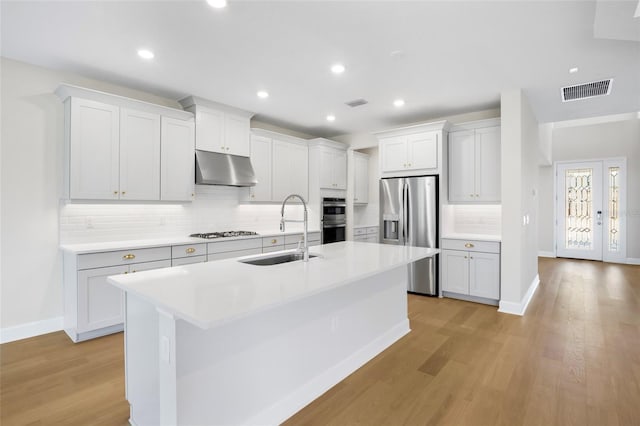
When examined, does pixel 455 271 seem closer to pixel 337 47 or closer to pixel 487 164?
pixel 487 164

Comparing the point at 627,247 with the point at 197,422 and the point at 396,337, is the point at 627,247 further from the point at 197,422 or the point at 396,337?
the point at 197,422

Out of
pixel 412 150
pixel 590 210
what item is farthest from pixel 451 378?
pixel 590 210

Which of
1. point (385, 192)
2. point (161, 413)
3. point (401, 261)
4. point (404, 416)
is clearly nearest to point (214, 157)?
point (385, 192)

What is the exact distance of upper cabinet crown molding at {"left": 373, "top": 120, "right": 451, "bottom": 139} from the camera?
468 cm

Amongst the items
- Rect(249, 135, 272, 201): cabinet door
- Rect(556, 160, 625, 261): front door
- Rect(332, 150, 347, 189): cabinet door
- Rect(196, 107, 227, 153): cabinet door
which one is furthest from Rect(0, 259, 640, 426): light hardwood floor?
Rect(556, 160, 625, 261): front door

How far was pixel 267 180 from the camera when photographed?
5121 millimetres

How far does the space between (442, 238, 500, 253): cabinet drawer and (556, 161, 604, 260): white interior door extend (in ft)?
17.7

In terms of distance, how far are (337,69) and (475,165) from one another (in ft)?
8.36

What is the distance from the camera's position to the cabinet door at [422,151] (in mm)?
4770

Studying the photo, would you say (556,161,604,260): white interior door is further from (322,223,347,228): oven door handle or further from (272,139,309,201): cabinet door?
(272,139,309,201): cabinet door

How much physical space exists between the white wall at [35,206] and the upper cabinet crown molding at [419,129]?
12.0ft

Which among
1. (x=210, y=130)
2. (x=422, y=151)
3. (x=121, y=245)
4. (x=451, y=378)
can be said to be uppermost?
(x=210, y=130)

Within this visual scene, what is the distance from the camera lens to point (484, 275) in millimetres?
4359

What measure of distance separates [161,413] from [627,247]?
9.59 meters
